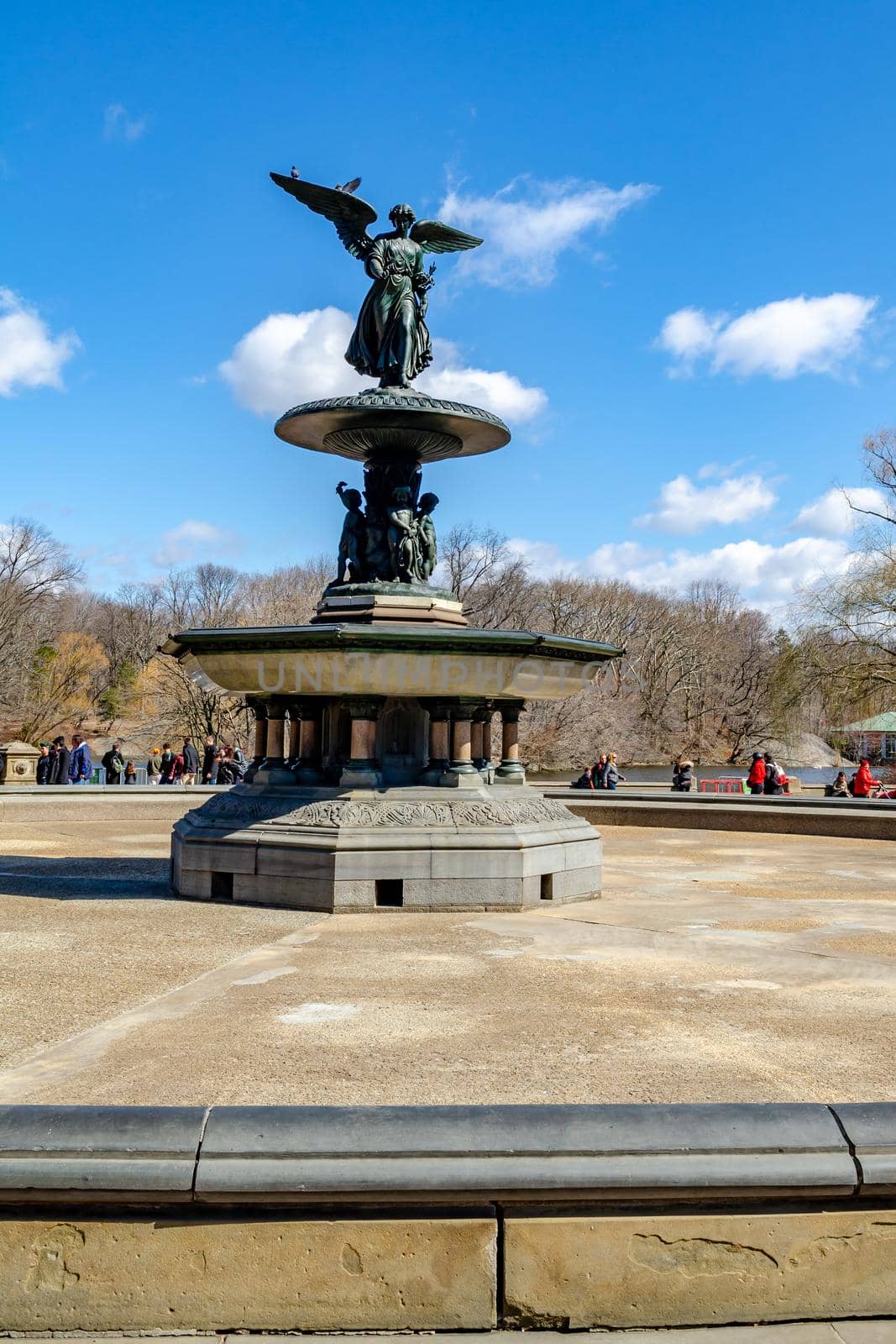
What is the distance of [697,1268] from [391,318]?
11.7 meters

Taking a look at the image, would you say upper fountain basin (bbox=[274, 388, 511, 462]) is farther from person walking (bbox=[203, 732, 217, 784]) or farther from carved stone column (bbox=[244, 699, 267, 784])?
person walking (bbox=[203, 732, 217, 784])

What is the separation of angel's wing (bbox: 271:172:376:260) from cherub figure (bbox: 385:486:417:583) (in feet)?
9.84

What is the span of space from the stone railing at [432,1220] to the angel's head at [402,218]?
12.0 meters

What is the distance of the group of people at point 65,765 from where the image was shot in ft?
94.6

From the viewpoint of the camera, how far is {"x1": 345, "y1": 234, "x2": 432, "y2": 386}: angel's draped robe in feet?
44.4

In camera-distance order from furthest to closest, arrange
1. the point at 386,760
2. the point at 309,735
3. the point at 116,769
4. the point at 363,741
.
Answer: the point at 116,769 < the point at 309,735 < the point at 386,760 < the point at 363,741

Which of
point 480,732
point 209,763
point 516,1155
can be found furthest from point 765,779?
point 516,1155

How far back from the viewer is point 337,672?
1103cm

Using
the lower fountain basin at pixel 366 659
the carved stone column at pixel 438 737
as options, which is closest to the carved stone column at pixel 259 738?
the lower fountain basin at pixel 366 659

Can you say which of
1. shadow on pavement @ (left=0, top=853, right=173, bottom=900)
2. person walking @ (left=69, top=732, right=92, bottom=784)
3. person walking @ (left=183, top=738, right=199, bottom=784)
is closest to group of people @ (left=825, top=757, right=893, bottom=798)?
person walking @ (left=183, top=738, right=199, bottom=784)

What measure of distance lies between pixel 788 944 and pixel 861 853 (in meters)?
8.23

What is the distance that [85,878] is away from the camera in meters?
12.8

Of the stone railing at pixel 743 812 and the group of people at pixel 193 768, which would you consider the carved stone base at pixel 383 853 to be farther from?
the group of people at pixel 193 768

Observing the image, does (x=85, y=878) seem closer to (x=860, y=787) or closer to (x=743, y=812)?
(x=743, y=812)
